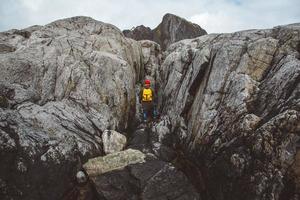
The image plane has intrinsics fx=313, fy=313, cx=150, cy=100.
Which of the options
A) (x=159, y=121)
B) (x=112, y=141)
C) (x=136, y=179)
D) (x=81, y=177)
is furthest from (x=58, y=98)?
(x=136, y=179)

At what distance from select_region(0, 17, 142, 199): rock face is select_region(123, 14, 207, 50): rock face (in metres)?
24.7

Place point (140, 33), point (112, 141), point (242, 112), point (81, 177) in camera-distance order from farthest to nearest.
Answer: point (140, 33) < point (112, 141) < point (81, 177) < point (242, 112)

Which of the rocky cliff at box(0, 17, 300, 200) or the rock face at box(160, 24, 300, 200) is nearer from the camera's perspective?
the rock face at box(160, 24, 300, 200)

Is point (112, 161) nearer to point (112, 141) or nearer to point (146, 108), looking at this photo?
point (112, 141)

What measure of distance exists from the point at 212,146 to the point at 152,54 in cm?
2316

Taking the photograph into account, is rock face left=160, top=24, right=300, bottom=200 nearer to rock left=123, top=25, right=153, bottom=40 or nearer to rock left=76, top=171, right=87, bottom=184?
rock left=76, top=171, right=87, bottom=184

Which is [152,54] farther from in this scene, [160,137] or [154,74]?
[160,137]

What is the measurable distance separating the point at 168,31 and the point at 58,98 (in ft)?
127

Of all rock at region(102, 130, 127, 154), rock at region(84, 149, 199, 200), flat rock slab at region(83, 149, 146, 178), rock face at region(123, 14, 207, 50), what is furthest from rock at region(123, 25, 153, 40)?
rock at region(84, 149, 199, 200)

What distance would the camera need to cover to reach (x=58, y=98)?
27.1 meters

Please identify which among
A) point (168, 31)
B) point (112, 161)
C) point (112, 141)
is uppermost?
point (168, 31)

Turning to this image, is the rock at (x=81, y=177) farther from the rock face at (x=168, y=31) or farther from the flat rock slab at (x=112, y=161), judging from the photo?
the rock face at (x=168, y=31)

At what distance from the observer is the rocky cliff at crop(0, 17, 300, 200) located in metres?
18.3

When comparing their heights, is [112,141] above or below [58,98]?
below
